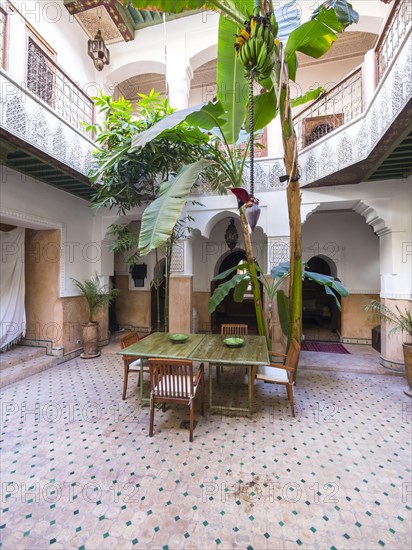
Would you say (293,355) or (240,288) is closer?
(293,355)

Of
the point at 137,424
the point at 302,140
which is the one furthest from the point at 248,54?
the point at 137,424

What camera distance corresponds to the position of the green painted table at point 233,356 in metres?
2.78

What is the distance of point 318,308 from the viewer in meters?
7.71

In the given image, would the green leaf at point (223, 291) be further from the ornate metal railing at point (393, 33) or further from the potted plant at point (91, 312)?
the ornate metal railing at point (393, 33)

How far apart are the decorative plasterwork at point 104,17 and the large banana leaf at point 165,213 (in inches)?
169

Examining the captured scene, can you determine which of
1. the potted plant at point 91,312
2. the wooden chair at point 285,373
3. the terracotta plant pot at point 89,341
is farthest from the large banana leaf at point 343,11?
the terracotta plant pot at point 89,341

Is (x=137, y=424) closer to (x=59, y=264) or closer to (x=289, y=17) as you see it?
→ (x=59, y=264)

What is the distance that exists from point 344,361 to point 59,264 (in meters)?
5.55

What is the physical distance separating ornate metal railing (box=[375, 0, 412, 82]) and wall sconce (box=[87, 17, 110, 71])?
15.8 feet

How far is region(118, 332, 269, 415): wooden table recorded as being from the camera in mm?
2814

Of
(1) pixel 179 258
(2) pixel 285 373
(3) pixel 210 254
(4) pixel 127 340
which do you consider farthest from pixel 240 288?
(3) pixel 210 254

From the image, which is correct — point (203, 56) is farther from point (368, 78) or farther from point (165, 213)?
point (165, 213)

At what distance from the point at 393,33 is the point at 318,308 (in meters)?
6.22

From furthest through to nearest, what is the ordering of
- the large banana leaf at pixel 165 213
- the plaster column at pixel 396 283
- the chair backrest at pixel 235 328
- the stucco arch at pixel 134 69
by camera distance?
the stucco arch at pixel 134 69
the chair backrest at pixel 235 328
the plaster column at pixel 396 283
the large banana leaf at pixel 165 213
